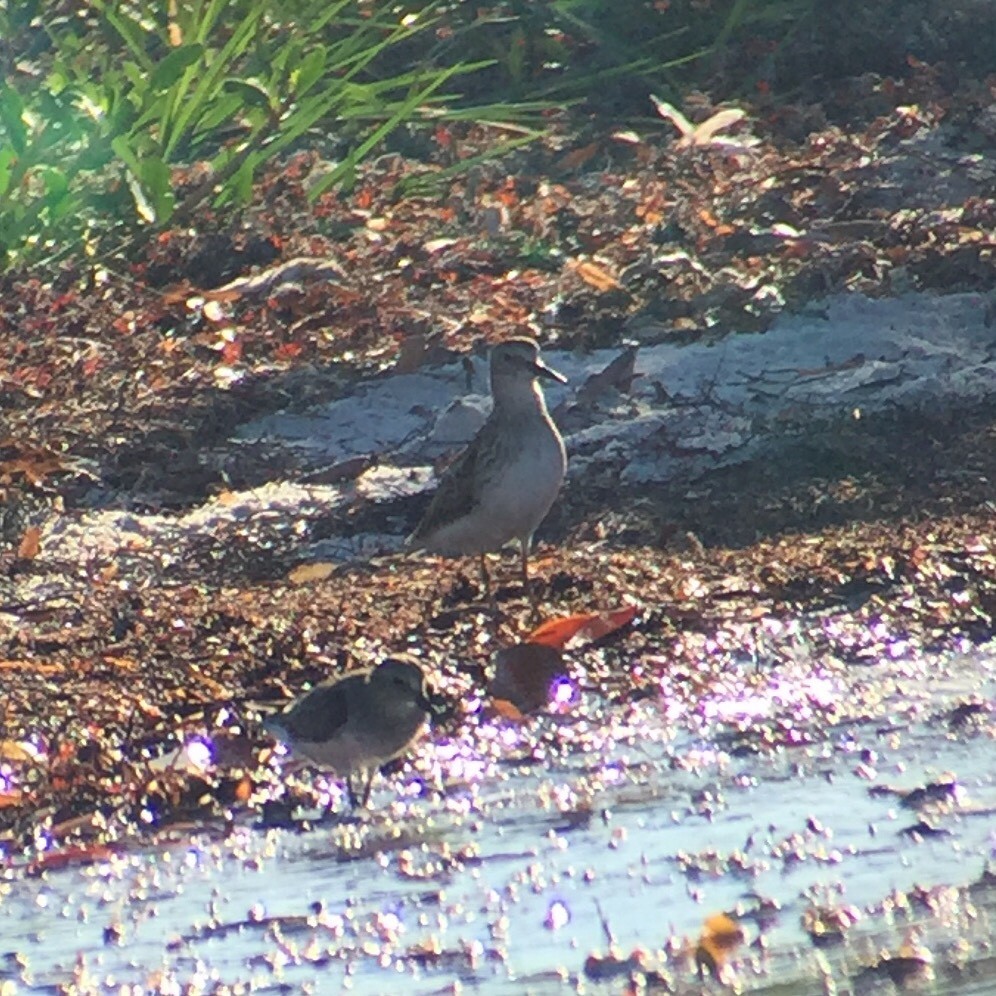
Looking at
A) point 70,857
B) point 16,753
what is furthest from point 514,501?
point 70,857

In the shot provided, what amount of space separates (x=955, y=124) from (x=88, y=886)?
327 inches

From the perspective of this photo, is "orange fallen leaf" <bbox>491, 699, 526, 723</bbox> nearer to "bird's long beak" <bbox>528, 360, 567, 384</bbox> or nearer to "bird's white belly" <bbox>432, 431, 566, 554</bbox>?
"bird's white belly" <bbox>432, 431, 566, 554</bbox>

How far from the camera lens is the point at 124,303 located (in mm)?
11391

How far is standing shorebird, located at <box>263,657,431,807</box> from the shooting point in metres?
6.54

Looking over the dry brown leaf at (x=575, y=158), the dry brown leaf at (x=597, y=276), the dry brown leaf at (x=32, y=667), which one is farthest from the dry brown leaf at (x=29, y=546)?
the dry brown leaf at (x=575, y=158)

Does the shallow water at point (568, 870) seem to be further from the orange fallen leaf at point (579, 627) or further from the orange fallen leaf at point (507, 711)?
the orange fallen leaf at point (579, 627)

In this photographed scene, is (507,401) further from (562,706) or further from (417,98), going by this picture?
(417,98)

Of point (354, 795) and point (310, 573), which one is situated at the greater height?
point (354, 795)

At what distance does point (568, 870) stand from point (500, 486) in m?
2.60

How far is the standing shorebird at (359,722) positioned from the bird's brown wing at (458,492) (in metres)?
1.53

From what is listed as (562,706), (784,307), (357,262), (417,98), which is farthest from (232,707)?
(417,98)

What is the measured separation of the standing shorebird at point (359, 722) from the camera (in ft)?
21.5

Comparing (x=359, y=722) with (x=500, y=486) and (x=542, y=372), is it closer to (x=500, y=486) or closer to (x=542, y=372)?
(x=500, y=486)

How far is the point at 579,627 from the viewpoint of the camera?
7688 mm
